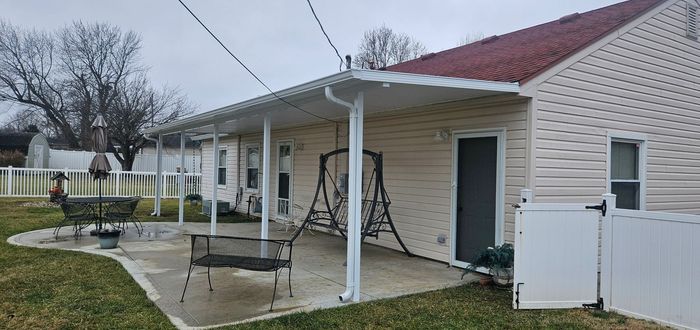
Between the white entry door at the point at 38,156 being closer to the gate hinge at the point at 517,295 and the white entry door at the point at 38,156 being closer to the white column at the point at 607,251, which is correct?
the gate hinge at the point at 517,295

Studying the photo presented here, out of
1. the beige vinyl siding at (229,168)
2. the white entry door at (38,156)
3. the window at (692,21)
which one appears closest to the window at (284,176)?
the beige vinyl siding at (229,168)

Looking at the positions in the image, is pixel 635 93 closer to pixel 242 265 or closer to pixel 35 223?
pixel 242 265

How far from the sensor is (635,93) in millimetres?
6754

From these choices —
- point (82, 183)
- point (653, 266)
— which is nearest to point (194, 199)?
point (82, 183)

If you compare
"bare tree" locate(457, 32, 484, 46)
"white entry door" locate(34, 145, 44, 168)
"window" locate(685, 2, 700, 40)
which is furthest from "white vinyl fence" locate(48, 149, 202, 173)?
"window" locate(685, 2, 700, 40)

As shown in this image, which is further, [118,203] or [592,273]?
[118,203]

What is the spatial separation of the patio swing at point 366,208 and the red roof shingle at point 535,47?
81.5 inches

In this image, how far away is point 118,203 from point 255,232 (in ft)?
8.83

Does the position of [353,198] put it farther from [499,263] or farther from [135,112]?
[135,112]

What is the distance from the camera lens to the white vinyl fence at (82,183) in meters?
16.6

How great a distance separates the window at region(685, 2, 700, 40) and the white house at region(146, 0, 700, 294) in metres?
0.02

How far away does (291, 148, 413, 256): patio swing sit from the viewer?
678cm

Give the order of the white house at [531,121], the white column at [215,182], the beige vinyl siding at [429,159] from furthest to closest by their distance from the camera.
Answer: the white column at [215,182], the beige vinyl siding at [429,159], the white house at [531,121]

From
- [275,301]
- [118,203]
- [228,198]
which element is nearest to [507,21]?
[228,198]
